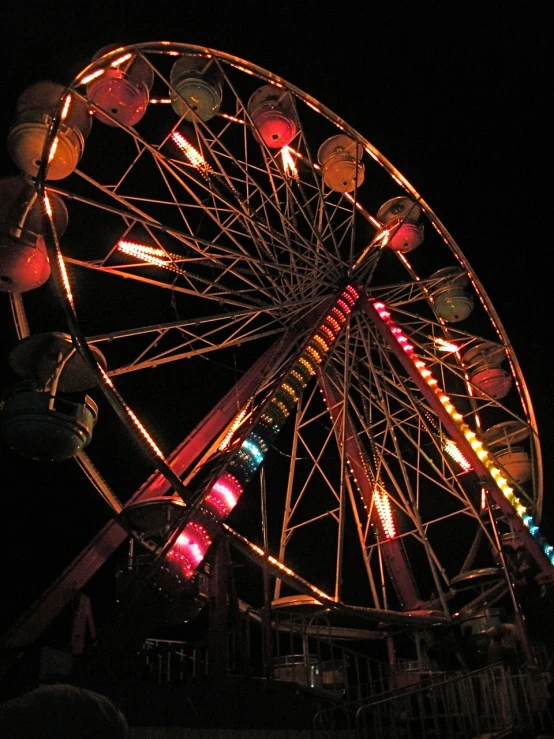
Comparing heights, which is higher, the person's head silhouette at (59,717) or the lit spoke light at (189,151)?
the lit spoke light at (189,151)

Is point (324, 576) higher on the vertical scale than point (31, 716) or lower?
higher

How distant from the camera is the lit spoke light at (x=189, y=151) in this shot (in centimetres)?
1059

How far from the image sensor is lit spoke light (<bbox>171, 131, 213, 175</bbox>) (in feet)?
34.8

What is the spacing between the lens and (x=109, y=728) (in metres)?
2.76

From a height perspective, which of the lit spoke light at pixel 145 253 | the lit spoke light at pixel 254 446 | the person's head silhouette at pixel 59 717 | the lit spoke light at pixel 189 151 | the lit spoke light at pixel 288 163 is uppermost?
the lit spoke light at pixel 288 163

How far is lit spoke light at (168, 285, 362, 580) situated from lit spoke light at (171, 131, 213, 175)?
3131 millimetres

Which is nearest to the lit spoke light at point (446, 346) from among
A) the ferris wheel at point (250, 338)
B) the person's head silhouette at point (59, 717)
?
the ferris wheel at point (250, 338)

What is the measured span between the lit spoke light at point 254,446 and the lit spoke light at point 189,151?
3.13 metres

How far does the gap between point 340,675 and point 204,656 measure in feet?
13.3

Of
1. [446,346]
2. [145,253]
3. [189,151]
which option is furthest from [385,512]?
[189,151]

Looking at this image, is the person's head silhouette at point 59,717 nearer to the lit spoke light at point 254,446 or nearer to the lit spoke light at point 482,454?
the lit spoke light at point 254,446

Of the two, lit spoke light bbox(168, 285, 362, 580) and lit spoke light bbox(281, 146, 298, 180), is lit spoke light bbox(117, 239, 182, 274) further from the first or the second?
lit spoke light bbox(281, 146, 298, 180)

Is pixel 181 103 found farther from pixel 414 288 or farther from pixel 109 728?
pixel 109 728

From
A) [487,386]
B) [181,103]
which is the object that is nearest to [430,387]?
[487,386]
